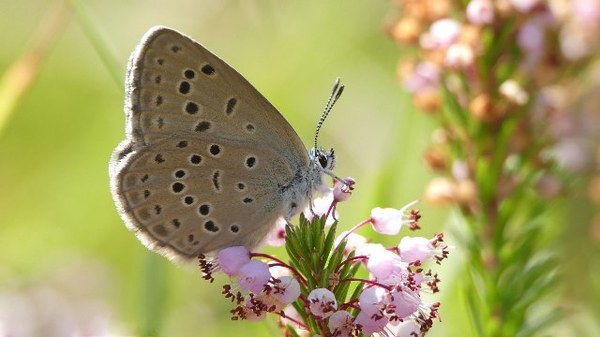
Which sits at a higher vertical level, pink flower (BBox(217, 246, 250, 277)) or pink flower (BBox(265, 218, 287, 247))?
pink flower (BBox(265, 218, 287, 247))

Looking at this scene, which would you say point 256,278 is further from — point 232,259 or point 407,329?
point 407,329

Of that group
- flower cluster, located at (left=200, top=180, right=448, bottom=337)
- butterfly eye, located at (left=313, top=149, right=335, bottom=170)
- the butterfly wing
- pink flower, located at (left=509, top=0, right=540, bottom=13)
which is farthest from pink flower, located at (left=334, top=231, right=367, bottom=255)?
pink flower, located at (left=509, top=0, right=540, bottom=13)

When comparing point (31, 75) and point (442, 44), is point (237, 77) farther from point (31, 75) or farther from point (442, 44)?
point (31, 75)

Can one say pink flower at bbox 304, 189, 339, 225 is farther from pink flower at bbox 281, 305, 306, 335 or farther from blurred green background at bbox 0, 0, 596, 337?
blurred green background at bbox 0, 0, 596, 337

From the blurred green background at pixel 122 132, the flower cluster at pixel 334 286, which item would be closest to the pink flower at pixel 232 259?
the flower cluster at pixel 334 286

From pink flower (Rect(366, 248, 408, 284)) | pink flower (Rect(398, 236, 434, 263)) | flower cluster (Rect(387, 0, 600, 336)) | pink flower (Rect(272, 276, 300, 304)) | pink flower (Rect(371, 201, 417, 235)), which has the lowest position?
pink flower (Rect(272, 276, 300, 304))

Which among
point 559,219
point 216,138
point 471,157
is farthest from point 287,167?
point 559,219

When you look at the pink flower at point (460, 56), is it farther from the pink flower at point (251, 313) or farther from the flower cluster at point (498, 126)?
the pink flower at point (251, 313)
